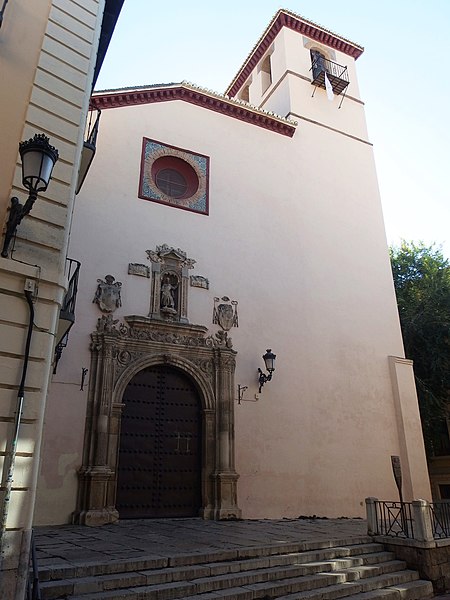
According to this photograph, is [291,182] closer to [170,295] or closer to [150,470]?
[170,295]

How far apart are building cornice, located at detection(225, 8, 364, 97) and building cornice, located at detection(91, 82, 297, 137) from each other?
473 cm

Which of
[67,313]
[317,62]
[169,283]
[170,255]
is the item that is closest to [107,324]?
[169,283]

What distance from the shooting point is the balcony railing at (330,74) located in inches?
567

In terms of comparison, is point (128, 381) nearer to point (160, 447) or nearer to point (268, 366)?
point (160, 447)

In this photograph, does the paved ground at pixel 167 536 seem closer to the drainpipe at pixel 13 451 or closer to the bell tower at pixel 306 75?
the drainpipe at pixel 13 451

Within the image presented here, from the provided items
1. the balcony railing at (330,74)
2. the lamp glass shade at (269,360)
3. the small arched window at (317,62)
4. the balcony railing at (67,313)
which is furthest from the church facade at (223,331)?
the small arched window at (317,62)

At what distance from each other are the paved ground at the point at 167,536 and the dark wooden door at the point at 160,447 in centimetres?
35

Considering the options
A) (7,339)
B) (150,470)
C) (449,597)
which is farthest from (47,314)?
(449,597)

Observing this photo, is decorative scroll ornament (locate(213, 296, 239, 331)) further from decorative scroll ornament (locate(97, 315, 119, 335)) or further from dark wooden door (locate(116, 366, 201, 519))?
decorative scroll ornament (locate(97, 315, 119, 335))

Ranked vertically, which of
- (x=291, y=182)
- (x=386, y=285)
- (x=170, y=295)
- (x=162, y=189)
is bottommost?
(x=170, y=295)

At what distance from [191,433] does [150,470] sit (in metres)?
1.06

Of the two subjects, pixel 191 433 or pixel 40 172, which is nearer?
pixel 40 172

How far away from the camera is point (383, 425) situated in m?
10.9

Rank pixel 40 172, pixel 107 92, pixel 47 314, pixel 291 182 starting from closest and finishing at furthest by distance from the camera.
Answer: pixel 40 172, pixel 47 314, pixel 107 92, pixel 291 182
